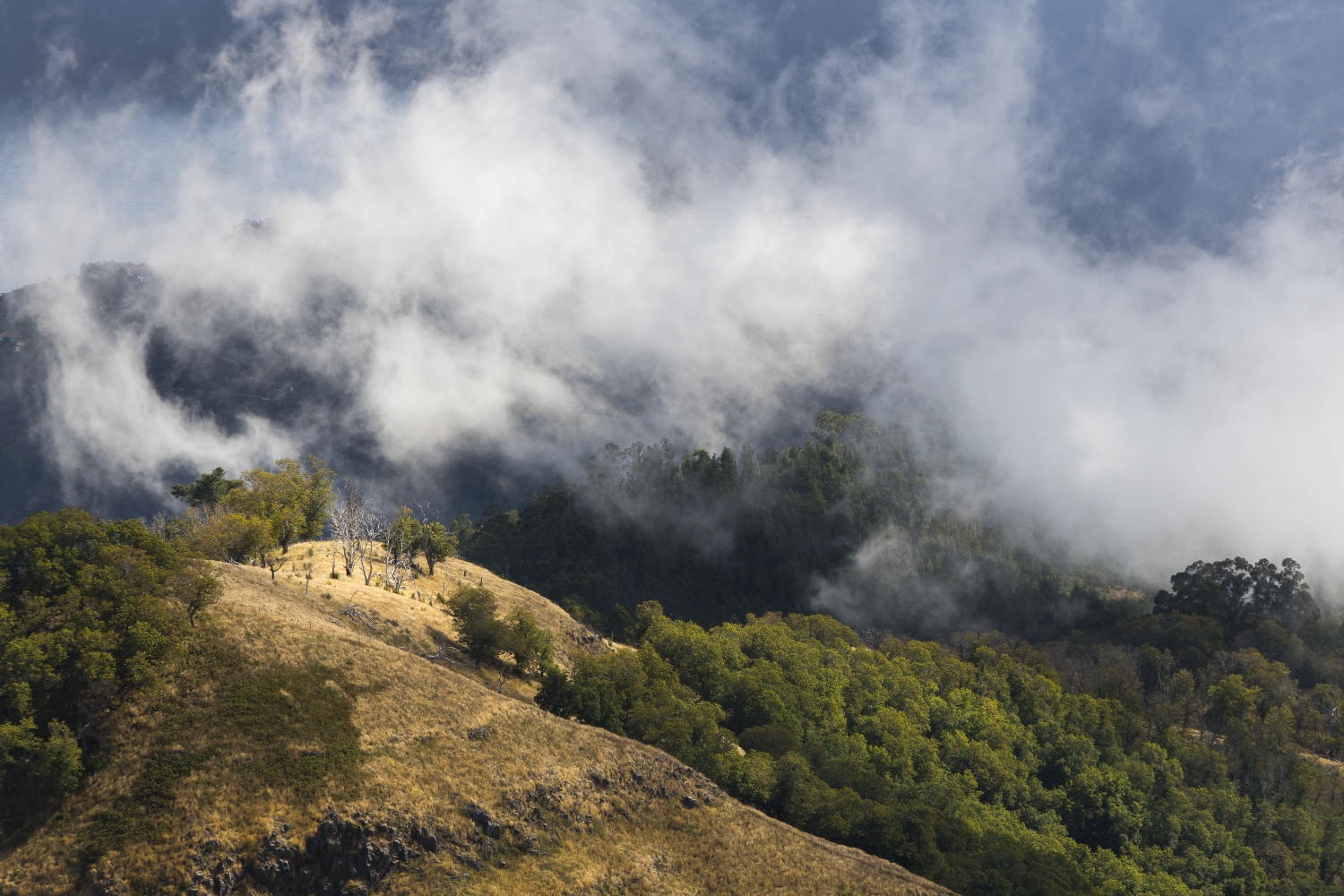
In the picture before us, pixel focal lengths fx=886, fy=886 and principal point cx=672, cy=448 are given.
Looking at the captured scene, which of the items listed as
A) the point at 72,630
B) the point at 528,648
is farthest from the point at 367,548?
the point at 72,630

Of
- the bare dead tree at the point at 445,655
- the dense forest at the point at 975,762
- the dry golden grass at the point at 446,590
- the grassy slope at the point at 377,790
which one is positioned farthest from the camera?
the dry golden grass at the point at 446,590

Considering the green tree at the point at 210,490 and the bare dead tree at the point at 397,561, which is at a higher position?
the green tree at the point at 210,490

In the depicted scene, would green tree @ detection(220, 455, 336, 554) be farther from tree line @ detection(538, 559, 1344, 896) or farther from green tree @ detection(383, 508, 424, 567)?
tree line @ detection(538, 559, 1344, 896)

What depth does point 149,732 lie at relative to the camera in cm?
6831

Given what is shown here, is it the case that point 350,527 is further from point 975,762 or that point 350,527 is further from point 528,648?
point 975,762

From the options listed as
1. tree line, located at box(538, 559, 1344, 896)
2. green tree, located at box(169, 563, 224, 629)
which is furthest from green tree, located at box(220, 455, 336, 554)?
tree line, located at box(538, 559, 1344, 896)

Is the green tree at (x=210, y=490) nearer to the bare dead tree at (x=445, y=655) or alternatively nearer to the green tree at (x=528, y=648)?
the bare dead tree at (x=445, y=655)

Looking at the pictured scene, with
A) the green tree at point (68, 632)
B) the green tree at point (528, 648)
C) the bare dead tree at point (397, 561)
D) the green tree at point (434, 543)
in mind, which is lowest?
the green tree at point (68, 632)

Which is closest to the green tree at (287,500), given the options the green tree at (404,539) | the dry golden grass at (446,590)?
→ the dry golden grass at (446,590)

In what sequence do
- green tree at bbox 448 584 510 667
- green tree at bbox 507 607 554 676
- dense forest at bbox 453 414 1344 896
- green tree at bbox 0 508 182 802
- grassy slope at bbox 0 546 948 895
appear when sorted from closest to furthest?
1. grassy slope at bbox 0 546 948 895
2. green tree at bbox 0 508 182 802
3. dense forest at bbox 453 414 1344 896
4. green tree at bbox 448 584 510 667
5. green tree at bbox 507 607 554 676

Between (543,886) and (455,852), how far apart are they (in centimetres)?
725

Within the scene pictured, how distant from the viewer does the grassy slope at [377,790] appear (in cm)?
6150

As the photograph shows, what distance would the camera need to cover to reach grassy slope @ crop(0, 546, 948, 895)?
61.5 metres

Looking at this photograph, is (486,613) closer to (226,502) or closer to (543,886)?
(543,886)
